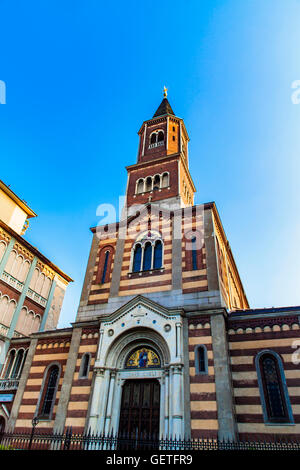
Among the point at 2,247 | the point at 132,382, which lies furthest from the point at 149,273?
the point at 2,247

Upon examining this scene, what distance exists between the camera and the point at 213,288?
1873cm

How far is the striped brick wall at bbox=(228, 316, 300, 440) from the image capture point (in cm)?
1488

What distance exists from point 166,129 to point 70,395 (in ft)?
81.2

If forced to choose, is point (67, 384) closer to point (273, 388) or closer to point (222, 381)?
point (222, 381)

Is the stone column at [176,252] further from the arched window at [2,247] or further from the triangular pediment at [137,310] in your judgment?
the arched window at [2,247]

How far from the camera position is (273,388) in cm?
1582

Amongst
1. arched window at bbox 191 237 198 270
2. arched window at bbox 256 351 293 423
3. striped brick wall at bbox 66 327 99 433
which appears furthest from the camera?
arched window at bbox 191 237 198 270

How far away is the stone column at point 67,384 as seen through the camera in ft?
57.9

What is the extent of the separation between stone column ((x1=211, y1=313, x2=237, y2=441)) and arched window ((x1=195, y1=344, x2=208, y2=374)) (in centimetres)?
56

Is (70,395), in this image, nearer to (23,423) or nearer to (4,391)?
(23,423)

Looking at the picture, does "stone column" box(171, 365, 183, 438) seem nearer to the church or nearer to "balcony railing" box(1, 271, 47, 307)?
the church

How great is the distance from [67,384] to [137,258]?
29.6 ft

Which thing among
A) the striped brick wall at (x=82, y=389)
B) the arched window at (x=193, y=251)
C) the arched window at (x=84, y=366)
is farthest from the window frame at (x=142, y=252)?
Result: the arched window at (x=84, y=366)

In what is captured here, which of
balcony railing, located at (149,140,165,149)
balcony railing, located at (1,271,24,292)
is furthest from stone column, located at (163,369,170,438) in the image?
balcony railing, located at (149,140,165,149)
